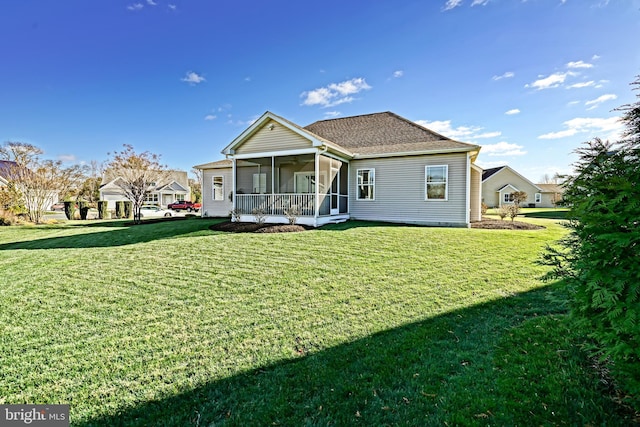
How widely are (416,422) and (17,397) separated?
380 centimetres

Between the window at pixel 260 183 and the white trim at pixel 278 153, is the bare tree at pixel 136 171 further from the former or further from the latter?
the white trim at pixel 278 153

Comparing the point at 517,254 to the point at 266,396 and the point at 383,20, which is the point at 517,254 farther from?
the point at 383,20

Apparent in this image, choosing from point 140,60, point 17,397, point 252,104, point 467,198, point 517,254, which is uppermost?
point 140,60

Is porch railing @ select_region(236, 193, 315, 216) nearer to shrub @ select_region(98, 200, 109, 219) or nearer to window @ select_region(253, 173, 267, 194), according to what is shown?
window @ select_region(253, 173, 267, 194)

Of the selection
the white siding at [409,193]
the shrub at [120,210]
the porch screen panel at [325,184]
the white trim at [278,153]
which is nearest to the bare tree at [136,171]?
the white trim at [278,153]

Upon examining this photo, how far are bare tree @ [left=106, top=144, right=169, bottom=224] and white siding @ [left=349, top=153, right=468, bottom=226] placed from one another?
12.6 meters

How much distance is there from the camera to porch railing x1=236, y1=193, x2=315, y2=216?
1202 centimetres

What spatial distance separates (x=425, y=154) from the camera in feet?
42.2

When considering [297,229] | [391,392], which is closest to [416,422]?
[391,392]

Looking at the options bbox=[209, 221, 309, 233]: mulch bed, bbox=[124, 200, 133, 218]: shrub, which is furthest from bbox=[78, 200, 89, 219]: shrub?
bbox=[209, 221, 309, 233]: mulch bed

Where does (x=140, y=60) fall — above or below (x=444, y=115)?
above

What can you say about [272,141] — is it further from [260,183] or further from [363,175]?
[363,175]

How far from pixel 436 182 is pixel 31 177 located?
26.0m

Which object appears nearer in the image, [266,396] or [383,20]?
[266,396]
